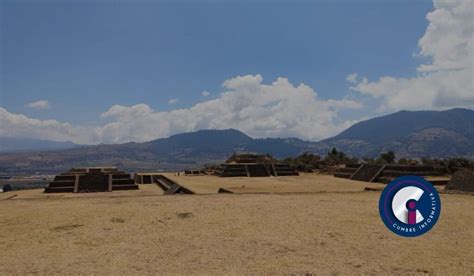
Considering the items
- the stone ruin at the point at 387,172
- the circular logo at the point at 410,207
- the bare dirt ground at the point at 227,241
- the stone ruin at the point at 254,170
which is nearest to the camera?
the circular logo at the point at 410,207

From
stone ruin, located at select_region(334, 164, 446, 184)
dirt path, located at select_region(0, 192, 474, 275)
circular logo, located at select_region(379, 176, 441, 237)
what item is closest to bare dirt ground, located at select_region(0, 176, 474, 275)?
dirt path, located at select_region(0, 192, 474, 275)

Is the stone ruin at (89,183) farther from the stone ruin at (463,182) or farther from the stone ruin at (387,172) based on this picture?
the stone ruin at (463,182)

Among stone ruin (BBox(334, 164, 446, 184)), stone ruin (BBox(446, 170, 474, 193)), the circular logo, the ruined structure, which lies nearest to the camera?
the circular logo

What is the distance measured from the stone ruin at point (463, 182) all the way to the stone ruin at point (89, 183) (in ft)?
76.2

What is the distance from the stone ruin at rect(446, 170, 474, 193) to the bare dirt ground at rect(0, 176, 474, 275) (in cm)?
574

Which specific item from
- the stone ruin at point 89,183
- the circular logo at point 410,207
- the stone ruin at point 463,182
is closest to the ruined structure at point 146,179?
the stone ruin at point 89,183

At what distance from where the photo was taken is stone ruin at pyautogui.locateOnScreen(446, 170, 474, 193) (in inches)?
825

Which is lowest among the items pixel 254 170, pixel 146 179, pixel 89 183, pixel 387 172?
pixel 146 179

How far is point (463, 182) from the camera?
21422mm

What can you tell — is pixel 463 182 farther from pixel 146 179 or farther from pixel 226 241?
pixel 146 179

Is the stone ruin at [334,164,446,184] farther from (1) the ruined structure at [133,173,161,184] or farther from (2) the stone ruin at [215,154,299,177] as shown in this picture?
(1) the ruined structure at [133,173,161,184]

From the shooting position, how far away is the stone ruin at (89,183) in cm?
3025

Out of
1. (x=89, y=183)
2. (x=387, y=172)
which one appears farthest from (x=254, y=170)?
(x=89, y=183)

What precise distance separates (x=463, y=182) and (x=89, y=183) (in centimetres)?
2646
